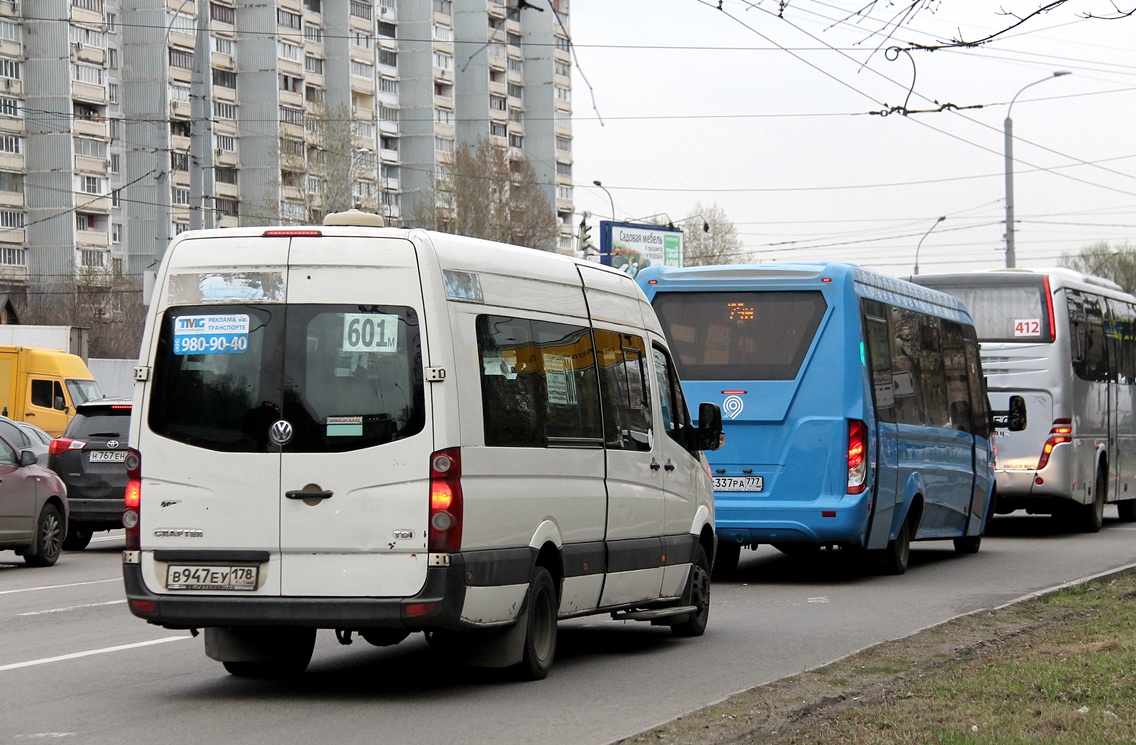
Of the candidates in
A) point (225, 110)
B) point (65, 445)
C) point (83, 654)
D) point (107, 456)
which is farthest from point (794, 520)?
point (225, 110)

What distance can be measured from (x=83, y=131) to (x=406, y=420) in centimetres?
9218

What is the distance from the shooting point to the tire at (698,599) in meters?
11.6

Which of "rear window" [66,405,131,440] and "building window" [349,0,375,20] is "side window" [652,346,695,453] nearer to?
"rear window" [66,405,131,440]

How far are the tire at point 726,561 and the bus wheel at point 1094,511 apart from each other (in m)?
7.99

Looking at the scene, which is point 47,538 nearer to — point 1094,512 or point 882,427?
point 882,427

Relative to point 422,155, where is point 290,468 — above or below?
below

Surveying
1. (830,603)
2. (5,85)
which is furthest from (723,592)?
(5,85)

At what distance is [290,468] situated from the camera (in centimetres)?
842

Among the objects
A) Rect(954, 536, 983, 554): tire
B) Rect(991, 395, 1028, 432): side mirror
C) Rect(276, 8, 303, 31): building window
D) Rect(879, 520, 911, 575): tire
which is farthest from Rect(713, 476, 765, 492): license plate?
Rect(276, 8, 303, 31): building window

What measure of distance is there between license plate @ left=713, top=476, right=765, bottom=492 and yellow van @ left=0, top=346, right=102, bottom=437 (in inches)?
964

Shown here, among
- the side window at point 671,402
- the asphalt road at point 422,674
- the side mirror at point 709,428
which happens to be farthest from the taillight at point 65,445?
the side mirror at point 709,428

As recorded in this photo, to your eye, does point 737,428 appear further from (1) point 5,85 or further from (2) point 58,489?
(1) point 5,85

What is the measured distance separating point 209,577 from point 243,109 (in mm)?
99571

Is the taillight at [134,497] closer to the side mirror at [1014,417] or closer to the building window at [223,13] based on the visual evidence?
the side mirror at [1014,417]
